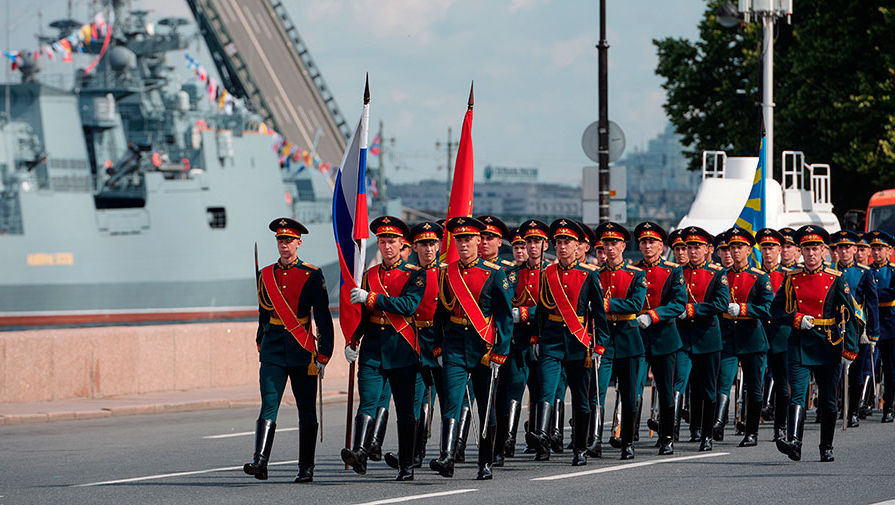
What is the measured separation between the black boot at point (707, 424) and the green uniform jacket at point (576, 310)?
166cm

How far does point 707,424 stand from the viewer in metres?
11.7

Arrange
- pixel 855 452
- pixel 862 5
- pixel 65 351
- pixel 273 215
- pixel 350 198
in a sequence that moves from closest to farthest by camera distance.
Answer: pixel 350 198, pixel 855 452, pixel 65 351, pixel 862 5, pixel 273 215

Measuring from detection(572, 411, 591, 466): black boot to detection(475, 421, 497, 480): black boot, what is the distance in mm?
1066

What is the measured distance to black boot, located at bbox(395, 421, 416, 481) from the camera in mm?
9539

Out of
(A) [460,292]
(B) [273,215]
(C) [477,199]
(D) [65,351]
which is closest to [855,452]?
(A) [460,292]

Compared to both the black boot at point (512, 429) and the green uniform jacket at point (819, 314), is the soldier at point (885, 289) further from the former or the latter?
the black boot at point (512, 429)

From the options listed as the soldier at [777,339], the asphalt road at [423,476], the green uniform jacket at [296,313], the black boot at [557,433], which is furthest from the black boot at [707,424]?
the green uniform jacket at [296,313]

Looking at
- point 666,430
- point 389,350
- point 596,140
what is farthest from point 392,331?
point 596,140

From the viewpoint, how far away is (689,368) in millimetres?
12109

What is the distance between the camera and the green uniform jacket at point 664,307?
11.3m

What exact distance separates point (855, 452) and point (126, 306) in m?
39.0

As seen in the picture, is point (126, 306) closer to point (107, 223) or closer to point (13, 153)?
point (107, 223)

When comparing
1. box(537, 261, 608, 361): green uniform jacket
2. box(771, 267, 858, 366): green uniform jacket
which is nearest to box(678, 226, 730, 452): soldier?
box(771, 267, 858, 366): green uniform jacket

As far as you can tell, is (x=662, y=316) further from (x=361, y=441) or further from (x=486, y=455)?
(x=361, y=441)
